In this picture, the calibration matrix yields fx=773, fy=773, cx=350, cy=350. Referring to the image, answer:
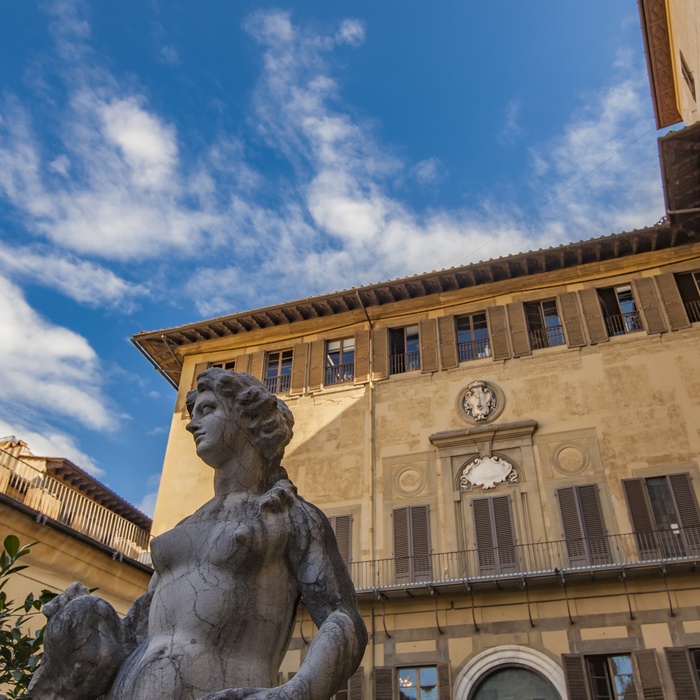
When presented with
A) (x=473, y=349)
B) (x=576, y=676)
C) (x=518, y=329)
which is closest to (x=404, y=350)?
(x=473, y=349)

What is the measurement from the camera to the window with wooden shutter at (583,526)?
50.0 feet

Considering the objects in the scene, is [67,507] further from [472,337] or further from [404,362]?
[472,337]

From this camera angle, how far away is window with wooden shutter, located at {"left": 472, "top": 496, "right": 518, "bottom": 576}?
15.8 meters

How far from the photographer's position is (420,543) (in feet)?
54.6

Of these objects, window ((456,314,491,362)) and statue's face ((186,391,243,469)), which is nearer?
statue's face ((186,391,243,469))

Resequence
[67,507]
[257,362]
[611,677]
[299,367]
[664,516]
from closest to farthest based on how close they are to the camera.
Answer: [611,677] < [664,516] < [67,507] < [299,367] < [257,362]

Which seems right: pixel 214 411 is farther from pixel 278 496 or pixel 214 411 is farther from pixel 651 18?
pixel 651 18

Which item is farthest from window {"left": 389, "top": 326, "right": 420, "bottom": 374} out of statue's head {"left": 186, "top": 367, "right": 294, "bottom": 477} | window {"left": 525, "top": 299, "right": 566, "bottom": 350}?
statue's head {"left": 186, "top": 367, "right": 294, "bottom": 477}

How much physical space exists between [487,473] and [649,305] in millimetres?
5446

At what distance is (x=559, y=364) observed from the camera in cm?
1783

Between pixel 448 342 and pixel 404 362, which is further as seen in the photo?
pixel 404 362

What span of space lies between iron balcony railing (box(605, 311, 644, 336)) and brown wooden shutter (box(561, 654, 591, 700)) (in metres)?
7.37

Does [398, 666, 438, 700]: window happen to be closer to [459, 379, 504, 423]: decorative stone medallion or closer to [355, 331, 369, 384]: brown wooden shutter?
[459, 379, 504, 423]: decorative stone medallion

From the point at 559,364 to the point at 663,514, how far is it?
13.3 ft
